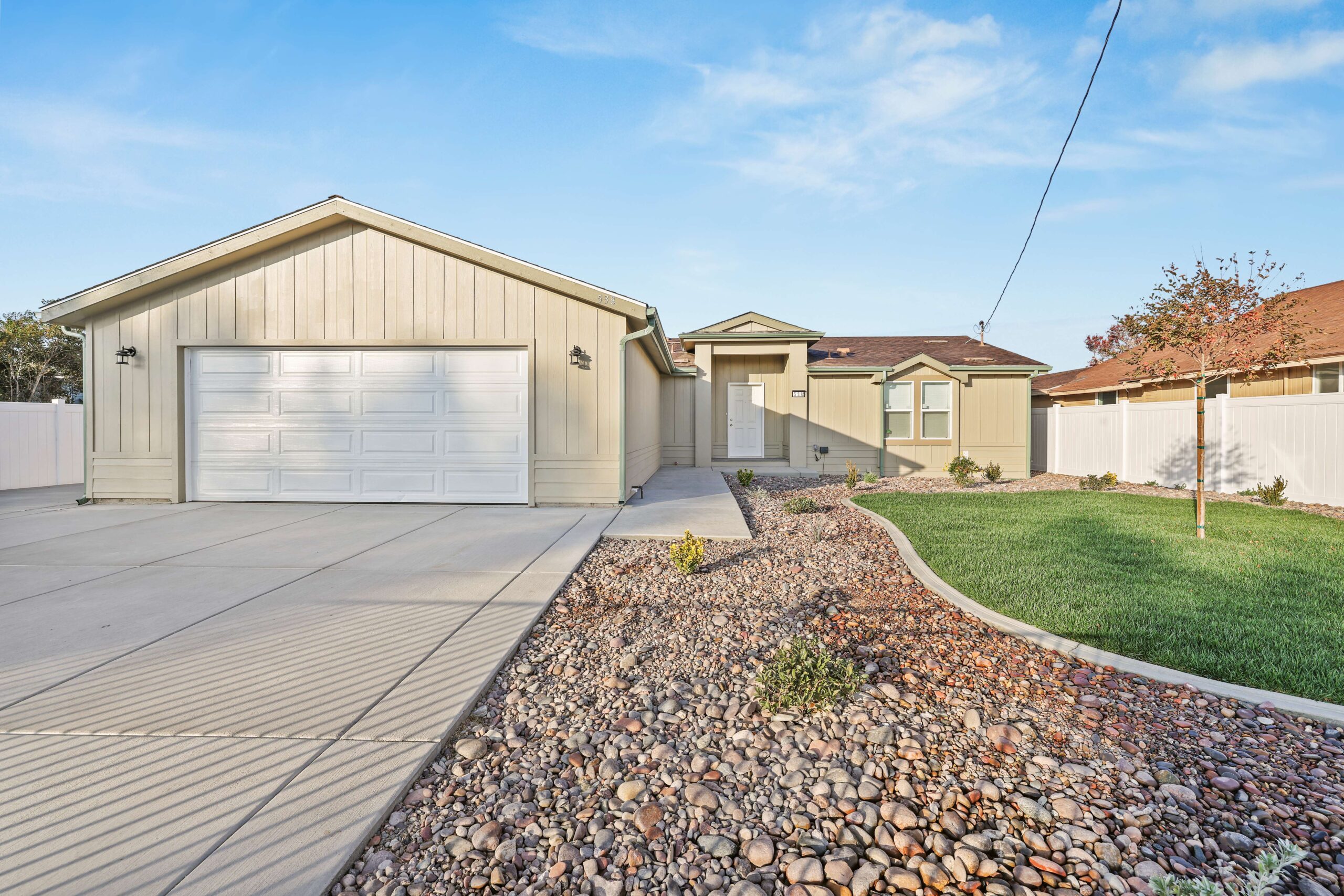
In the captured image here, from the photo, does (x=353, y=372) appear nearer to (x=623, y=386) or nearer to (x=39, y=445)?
(x=623, y=386)

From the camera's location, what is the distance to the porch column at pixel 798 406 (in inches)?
519

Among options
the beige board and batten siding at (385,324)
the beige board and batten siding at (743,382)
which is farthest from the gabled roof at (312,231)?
the beige board and batten siding at (743,382)

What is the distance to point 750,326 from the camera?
13180mm

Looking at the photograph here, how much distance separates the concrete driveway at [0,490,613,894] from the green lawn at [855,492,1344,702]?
3404 millimetres

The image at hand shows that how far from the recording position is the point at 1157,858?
167 cm

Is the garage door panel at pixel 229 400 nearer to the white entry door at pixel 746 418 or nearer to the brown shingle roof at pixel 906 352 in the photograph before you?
the white entry door at pixel 746 418

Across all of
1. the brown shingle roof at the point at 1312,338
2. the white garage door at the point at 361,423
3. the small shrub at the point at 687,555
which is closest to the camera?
the small shrub at the point at 687,555

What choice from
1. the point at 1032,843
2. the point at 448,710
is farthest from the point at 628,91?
the point at 1032,843

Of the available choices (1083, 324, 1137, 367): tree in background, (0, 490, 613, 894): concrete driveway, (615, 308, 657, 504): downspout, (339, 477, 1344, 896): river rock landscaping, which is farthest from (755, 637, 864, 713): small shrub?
(1083, 324, 1137, 367): tree in background

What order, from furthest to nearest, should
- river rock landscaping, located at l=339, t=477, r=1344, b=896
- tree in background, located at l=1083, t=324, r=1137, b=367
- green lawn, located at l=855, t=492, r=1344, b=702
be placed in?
tree in background, located at l=1083, t=324, r=1137, b=367 < green lawn, located at l=855, t=492, r=1344, b=702 < river rock landscaping, located at l=339, t=477, r=1344, b=896

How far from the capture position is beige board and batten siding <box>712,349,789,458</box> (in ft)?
45.8

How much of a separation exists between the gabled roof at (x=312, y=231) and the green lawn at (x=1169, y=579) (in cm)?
484

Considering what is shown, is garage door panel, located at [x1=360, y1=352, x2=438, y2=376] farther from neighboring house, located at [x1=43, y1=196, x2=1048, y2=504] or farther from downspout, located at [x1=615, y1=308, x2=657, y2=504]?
downspout, located at [x1=615, y1=308, x2=657, y2=504]

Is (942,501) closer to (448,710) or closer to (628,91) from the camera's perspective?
(448,710)
